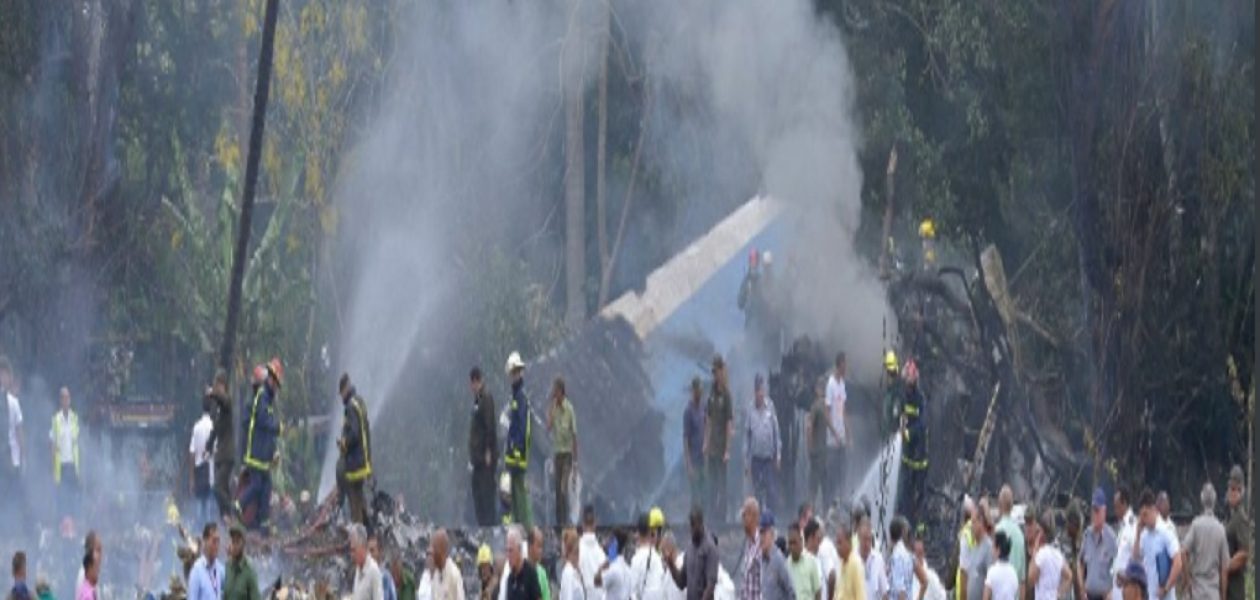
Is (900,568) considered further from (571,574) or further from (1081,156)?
(1081,156)

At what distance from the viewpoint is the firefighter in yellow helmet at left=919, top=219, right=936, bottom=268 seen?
4166 centimetres

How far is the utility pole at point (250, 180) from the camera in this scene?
1599 inches

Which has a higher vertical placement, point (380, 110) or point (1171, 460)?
point (380, 110)

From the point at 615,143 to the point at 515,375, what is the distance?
819 cm

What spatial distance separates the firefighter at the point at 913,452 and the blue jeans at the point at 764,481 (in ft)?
4.86

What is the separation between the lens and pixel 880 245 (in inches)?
1651

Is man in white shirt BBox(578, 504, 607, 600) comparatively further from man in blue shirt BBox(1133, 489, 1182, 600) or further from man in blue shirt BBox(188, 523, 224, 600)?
man in blue shirt BBox(1133, 489, 1182, 600)

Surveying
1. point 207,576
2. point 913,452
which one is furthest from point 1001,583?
point 913,452

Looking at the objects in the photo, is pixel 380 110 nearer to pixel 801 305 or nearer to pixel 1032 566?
pixel 801 305

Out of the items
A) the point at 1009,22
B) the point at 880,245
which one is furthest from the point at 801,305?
the point at 1009,22

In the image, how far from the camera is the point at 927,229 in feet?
137

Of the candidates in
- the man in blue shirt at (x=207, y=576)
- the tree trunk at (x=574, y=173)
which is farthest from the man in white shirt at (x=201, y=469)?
the man in blue shirt at (x=207, y=576)

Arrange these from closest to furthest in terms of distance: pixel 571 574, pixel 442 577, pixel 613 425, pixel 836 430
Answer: pixel 442 577 → pixel 571 574 → pixel 836 430 → pixel 613 425

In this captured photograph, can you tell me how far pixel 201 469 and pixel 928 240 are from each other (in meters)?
8.94
